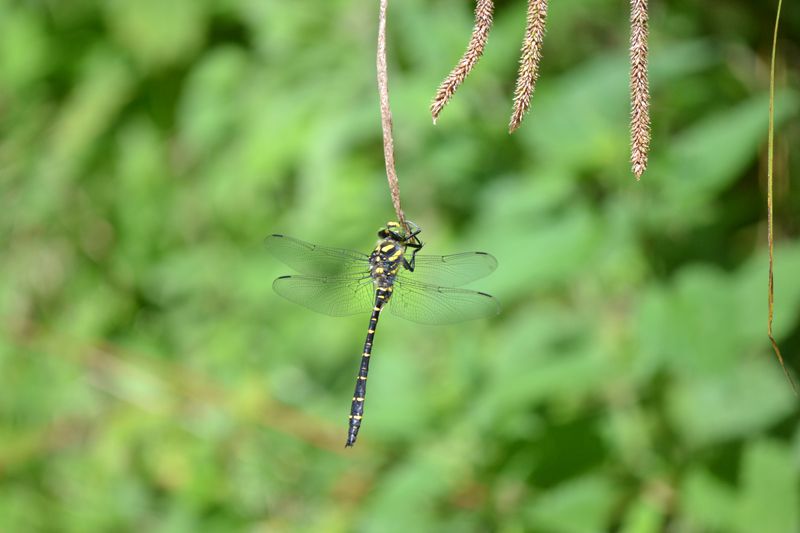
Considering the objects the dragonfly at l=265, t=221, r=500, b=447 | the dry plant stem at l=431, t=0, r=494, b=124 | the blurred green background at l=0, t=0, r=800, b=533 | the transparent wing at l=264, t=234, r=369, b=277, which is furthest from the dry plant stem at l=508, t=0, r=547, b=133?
the transparent wing at l=264, t=234, r=369, b=277

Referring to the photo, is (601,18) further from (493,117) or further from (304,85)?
(304,85)

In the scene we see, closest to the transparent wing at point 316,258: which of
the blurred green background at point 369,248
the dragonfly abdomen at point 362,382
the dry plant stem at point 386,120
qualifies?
the dragonfly abdomen at point 362,382

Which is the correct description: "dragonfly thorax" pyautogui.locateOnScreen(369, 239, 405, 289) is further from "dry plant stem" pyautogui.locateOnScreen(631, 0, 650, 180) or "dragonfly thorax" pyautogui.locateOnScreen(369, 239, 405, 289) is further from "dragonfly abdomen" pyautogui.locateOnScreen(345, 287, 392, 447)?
"dry plant stem" pyautogui.locateOnScreen(631, 0, 650, 180)

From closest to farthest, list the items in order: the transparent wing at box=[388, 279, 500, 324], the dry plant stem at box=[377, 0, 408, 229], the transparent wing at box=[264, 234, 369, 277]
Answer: the dry plant stem at box=[377, 0, 408, 229]
the transparent wing at box=[388, 279, 500, 324]
the transparent wing at box=[264, 234, 369, 277]

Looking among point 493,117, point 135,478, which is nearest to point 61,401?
point 135,478

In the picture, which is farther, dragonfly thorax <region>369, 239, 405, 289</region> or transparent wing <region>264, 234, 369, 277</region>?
transparent wing <region>264, 234, 369, 277</region>

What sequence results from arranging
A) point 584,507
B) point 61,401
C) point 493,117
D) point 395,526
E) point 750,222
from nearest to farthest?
point 584,507
point 395,526
point 493,117
point 750,222
point 61,401

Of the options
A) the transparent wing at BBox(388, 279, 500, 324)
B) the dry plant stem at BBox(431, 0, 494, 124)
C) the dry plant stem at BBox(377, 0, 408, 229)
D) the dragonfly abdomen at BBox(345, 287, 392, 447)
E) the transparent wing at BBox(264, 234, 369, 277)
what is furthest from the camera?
the transparent wing at BBox(264, 234, 369, 277)
